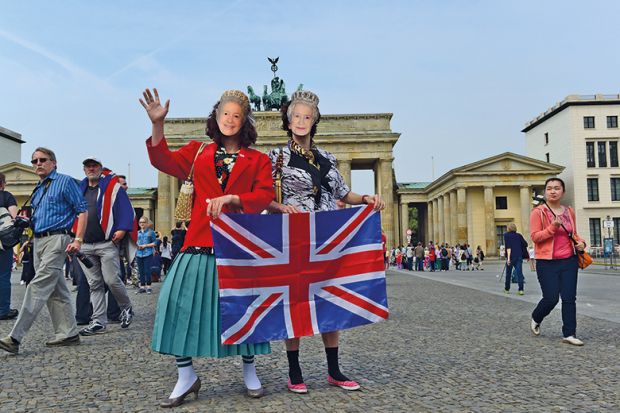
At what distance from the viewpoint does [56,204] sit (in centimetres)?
694

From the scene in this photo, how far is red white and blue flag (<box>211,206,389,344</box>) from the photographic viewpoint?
4.12 meters

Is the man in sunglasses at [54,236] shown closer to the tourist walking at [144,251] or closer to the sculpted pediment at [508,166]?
the tourist walking at [144,251]

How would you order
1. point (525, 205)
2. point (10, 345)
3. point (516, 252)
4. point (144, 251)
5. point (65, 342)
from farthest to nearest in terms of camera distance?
point (525, 205) < point (144, 251) < point (516, 252) < point (65, 342) < point (10, 345)

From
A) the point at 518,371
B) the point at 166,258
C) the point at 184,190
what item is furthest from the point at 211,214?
the point at 166,258

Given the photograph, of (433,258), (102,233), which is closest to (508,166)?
(433,258)

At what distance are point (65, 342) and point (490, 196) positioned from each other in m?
58.2

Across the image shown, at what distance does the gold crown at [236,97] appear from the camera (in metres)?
Result: 4.47

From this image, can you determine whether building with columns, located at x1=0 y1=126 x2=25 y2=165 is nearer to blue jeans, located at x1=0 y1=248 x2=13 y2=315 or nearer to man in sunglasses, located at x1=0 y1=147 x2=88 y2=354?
blue jeans, located at x1=0 y1=248 x2=13 y2=315

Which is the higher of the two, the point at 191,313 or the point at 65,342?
the point at 191,313

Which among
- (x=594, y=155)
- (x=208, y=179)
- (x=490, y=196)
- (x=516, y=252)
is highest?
(x=594, y=155)

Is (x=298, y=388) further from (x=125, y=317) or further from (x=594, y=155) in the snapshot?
(x=594, y=155)

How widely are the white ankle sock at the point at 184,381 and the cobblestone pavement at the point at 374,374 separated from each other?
0.38 feet

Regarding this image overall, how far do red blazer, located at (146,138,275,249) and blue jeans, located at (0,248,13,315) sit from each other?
6.32 meters

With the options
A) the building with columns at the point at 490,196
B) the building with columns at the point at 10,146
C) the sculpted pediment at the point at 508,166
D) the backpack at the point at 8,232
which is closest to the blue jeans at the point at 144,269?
the backpack at the point at 8,232
